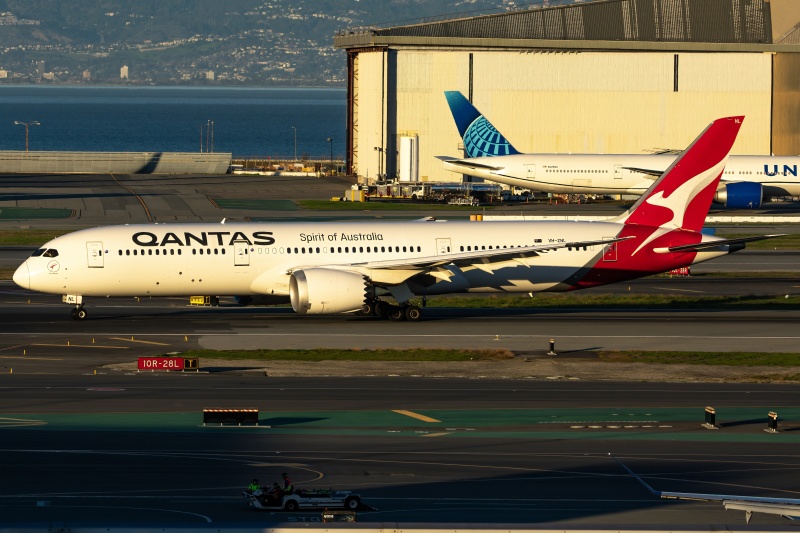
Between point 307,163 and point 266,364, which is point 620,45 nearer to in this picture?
point 307,163

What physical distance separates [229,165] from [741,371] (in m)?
111

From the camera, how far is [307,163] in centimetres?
15500

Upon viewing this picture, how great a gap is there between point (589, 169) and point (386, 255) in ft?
198

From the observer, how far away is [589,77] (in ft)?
399

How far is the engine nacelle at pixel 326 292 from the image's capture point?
47.2m

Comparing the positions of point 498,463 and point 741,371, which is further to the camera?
point 741,371

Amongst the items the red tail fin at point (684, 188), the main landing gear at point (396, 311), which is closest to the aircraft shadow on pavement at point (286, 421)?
the main landing gear at point (396, 311)

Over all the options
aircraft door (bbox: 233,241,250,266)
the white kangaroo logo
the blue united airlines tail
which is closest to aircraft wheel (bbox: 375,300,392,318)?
aircraft door (bbox: 233,241,250,266)

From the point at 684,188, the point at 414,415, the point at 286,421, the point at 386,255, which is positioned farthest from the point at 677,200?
the point at 286,421

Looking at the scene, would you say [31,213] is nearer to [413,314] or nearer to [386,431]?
[413,314]

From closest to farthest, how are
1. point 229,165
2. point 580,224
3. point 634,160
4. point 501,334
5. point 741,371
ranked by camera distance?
point 741,371, point 501,334, point 580,224, point 634,160, point 229,165

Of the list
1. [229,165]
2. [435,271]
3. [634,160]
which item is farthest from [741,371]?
[229,165]

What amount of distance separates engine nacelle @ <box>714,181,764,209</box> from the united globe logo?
21.0 meters

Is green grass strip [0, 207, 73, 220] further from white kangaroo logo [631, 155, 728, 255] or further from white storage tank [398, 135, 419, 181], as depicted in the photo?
white kangaroo logo [631, 155, 728, 255]
